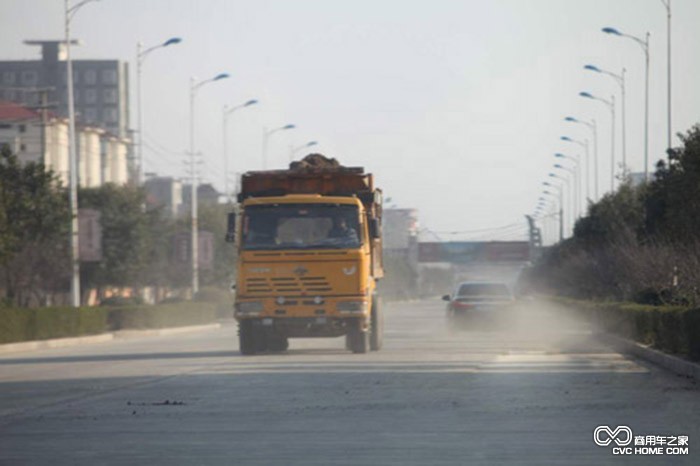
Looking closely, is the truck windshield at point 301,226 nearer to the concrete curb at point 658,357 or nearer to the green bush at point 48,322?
the concrete curb at point 658,357

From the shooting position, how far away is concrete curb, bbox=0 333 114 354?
40.2m

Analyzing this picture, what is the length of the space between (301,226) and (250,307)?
74.0 inches

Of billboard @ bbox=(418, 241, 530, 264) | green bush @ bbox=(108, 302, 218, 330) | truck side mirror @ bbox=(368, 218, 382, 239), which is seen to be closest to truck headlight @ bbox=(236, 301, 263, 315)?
truck side mirror @ bbox=(368, 218, 382, 239)

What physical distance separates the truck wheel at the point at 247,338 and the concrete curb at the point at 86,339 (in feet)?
33.8

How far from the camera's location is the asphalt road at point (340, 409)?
13.1 meters

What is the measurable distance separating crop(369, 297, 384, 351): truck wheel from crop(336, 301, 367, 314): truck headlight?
2297 mm

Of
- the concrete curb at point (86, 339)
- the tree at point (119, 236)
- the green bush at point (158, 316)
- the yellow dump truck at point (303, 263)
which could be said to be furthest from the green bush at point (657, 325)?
the tree at point (119, 236)

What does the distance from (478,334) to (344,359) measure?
1710 cm

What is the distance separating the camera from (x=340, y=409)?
17.6m

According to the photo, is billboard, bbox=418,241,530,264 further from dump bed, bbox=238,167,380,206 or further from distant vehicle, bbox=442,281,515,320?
dump bed, bbox=238,167,380,206

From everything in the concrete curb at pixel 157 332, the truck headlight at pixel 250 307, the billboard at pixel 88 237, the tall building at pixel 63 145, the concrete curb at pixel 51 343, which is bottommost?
the concrete curb at pixel 157 332

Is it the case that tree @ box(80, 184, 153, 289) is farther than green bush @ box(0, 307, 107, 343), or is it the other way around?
tree @ box(80, 184, 153, 289)

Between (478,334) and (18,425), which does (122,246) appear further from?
(18,425)

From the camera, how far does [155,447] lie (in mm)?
13648
